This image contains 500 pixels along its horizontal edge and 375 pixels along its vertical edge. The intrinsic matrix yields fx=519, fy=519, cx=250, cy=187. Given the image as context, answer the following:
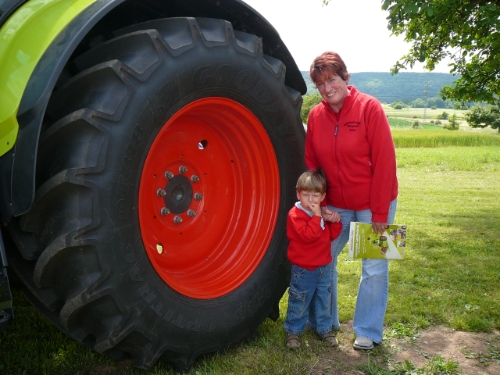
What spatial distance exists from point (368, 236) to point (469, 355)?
34.6 inches

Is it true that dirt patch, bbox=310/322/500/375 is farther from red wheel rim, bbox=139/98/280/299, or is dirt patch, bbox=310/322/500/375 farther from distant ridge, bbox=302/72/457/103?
distant ridge, bbox=302/72/457/103

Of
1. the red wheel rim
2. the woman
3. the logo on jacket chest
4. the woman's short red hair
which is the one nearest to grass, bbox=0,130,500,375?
the woman

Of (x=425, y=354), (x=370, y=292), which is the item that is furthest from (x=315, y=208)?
(x=425, y=354)

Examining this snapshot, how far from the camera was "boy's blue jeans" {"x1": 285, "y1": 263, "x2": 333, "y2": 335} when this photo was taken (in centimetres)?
303

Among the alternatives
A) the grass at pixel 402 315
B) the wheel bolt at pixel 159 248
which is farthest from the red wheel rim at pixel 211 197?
the grass at pixel 402 315

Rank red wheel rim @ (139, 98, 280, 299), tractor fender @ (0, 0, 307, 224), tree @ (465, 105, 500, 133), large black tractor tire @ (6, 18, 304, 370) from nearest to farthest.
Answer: tractor fender @ (0, 0, 307, 224) → large black tractor tire @ (6, 18, 304, 370) → red wheel rim @ (139, 98, 280, 299) → tree @ (465, 105, 500, 133)

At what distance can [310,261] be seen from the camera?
2924 mm

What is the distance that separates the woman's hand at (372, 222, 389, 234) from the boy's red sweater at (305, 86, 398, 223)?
0.03 m

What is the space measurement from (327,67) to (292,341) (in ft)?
5.17

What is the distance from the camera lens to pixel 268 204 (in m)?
3.03

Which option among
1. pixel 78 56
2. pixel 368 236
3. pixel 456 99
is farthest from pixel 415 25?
pixel 78 56

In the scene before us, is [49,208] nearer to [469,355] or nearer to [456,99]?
[469,355]

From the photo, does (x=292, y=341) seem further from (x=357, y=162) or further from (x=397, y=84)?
(x=397, y=84)

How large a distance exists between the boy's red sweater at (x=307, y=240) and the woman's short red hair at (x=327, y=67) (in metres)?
0.76
